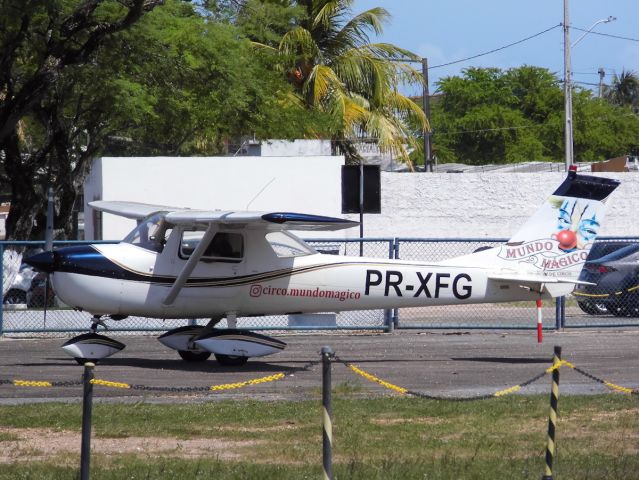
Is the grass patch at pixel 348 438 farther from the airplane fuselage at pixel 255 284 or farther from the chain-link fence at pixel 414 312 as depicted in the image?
the chain-link fence at pixel 414 312

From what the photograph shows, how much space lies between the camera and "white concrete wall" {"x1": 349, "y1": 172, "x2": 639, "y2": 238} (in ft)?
113

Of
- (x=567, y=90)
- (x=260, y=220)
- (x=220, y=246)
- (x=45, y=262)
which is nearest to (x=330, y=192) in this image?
(x=567, y=90)

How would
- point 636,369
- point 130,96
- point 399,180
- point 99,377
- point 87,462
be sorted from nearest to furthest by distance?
point 87,462
point 99,377
point 636,369
point 130,96
point 399,180

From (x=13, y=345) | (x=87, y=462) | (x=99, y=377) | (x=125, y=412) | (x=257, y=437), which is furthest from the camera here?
(x=13, y=345)

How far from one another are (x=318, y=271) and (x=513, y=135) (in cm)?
6949

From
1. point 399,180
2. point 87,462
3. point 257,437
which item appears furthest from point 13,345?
point 399,180

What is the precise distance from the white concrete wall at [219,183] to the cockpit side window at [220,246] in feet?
44.8

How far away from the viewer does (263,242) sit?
15.7 metres

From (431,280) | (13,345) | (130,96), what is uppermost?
(130,96)

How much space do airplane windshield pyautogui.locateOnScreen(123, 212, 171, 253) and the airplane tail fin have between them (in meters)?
4.20

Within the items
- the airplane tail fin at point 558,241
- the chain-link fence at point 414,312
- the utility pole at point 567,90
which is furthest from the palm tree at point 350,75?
the airplane tail fin at point 558,241

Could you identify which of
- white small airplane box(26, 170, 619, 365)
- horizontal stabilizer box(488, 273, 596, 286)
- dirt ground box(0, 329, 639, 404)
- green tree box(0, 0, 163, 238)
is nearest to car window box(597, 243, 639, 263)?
dirt ground box(0, 329, 639, 404)

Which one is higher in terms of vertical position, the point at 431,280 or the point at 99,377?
the point at 431,280

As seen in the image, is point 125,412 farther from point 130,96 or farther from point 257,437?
point 130,96
